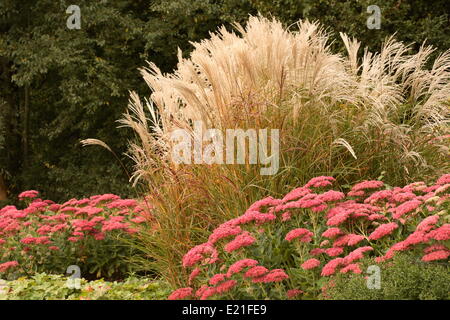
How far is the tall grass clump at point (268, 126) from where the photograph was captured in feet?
17.5

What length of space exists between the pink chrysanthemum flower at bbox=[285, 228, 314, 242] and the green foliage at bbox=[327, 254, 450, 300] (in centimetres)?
37

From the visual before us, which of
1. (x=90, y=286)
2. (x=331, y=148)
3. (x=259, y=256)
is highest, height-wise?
(x=331, y=148)

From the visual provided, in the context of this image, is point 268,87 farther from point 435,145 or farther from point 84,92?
point 84,92

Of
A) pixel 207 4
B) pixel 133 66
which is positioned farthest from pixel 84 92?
pixel 207 4

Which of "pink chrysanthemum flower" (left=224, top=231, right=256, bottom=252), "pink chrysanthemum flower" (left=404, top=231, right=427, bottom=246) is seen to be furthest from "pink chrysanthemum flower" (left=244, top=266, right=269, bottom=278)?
"pink chrysanthemum flower" (left=404, top=231, right=427, bottom=246)

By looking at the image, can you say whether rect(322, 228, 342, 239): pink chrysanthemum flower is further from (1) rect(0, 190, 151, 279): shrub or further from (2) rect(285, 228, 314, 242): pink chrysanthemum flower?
(1) rect(0, 190, 151, 279): shrub

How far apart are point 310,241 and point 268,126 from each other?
1.07m

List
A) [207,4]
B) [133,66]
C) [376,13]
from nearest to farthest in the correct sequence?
[376,13]
[207,4]
[133,66]

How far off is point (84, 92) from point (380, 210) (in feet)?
27.8

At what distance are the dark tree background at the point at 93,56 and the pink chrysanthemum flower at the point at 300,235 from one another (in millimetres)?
7403

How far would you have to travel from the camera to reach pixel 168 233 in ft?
17.9

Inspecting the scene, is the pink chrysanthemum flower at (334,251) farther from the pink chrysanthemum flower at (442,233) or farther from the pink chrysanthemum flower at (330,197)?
the pink chrysanthemum flower at (442,233)

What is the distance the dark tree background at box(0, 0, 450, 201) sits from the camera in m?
11.7

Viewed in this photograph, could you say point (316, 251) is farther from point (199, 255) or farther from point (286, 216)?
point (199, 255)
